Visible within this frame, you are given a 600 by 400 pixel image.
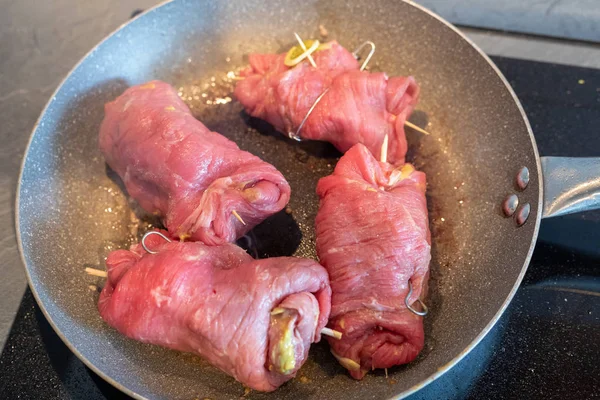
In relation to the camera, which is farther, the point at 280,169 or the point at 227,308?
the point at 280,169

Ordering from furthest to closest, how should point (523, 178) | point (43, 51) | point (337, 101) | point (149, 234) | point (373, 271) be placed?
point (43, 51)
point (337, 101)
point (523, 178)
point (149, 234)
point (373, 271)

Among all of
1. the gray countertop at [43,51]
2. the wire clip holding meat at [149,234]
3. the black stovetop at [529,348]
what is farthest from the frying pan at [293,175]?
the gray countertop at [43,51]

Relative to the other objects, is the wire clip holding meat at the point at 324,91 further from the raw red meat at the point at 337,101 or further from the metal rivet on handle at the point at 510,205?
the metal rivet on handle at the point at 510,205

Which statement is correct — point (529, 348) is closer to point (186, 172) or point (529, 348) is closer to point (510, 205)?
point (510, 205)

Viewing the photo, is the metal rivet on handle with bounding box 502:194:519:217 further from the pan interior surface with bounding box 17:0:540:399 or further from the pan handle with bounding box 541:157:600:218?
the pan handle with bounding box 541:157:600:218

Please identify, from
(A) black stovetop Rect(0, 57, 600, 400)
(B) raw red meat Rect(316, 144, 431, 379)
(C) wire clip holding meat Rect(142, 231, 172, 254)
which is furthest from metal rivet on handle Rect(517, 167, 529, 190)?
(C) wire clip holding meat Rect(142, 231, 172, 254)

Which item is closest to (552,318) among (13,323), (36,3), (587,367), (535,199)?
(587,367)

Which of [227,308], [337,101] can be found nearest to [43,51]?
[337,101]

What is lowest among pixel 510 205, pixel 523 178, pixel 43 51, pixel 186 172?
pixel 510 205
